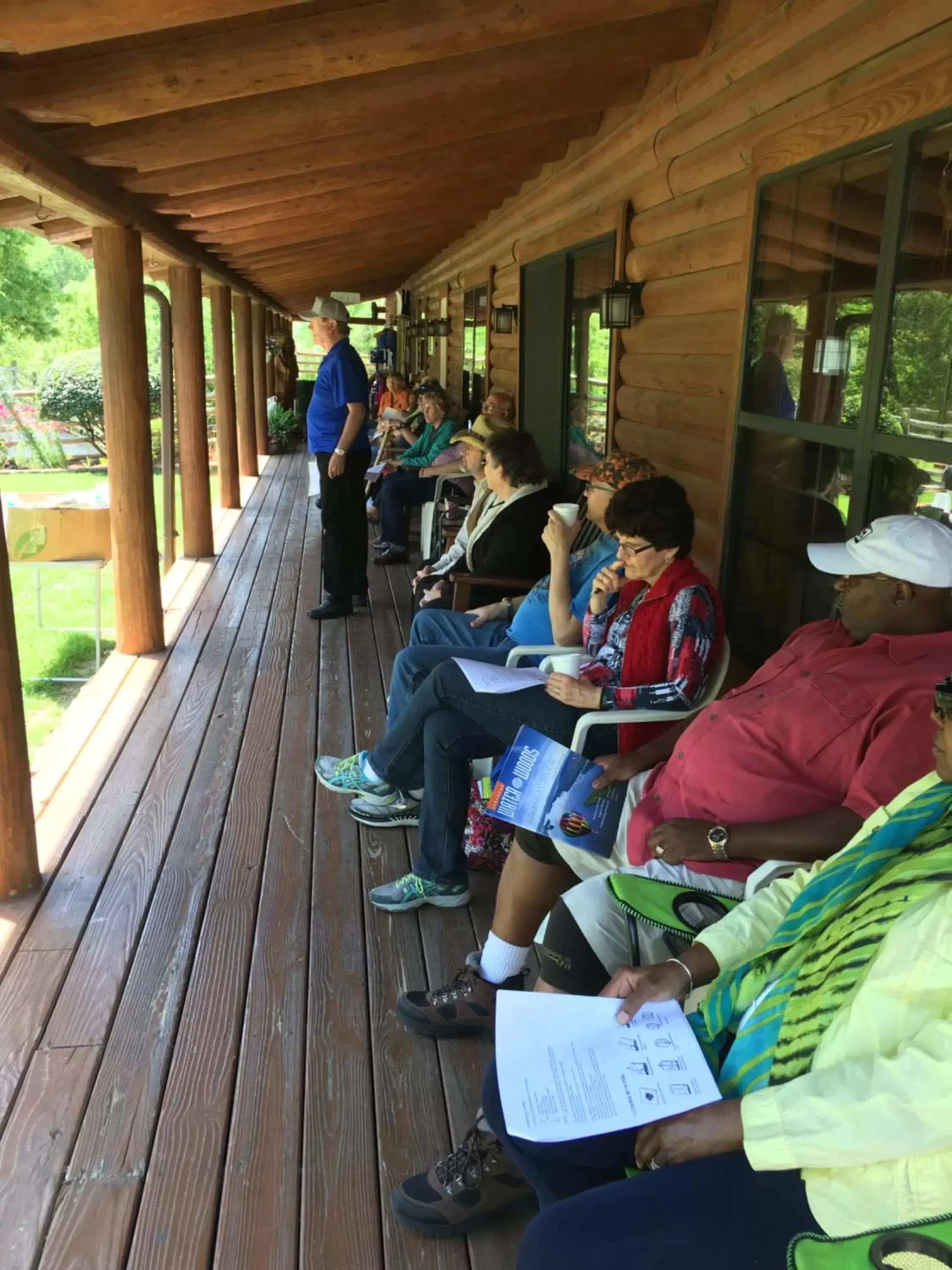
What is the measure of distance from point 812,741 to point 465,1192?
888mm

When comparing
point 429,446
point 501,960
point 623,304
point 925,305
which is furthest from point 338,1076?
point 429,446

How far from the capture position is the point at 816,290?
228 centimetres

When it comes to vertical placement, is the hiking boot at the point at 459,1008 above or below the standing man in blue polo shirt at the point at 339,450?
below

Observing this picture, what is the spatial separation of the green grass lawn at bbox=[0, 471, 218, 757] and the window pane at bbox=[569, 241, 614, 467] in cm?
199

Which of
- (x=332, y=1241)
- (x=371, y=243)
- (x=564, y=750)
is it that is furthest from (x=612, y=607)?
(x=371, y=243)

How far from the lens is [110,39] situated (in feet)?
7.30

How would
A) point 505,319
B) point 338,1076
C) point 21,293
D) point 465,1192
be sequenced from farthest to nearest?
point 21,293 → point 505,319 → point 338,1076 → point 465,1192

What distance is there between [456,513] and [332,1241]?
12.2 feet

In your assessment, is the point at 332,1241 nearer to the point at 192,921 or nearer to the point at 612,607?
the point at 192,921

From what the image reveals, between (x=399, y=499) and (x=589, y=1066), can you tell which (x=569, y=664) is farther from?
(x=399, y=499)

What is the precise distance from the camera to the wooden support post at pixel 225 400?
770 cm

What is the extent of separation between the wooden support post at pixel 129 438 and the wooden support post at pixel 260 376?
7.17m

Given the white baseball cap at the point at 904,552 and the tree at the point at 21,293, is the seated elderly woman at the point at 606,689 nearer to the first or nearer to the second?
the white baseball cap at the point at 904,552

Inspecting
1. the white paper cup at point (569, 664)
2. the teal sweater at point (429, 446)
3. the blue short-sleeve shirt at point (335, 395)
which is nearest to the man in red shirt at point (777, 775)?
the white paper cup at point (569, 664)
